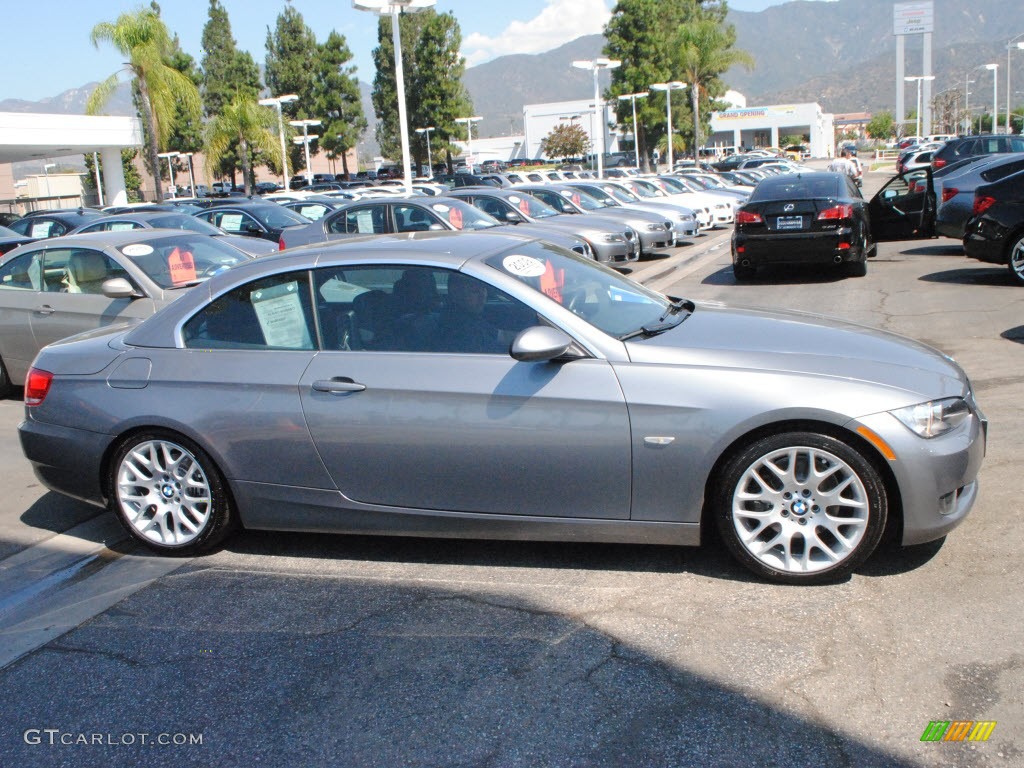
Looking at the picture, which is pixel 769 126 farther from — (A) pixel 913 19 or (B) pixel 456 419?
(B) pixel 456 419

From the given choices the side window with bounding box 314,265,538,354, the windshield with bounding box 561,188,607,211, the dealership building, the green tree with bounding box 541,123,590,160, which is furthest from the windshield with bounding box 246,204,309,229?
the dealership building

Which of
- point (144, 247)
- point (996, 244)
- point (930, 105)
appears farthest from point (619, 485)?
point (930, 105)

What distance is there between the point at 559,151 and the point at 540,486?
305 feet

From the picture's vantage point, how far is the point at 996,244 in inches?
479

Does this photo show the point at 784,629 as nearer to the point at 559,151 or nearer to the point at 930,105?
the point at 559,151

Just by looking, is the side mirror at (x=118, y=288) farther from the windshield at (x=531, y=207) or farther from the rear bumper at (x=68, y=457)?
the windshield at (x=531, y=207)

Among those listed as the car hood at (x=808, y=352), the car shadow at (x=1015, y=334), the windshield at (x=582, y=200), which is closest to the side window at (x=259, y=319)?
the car hood at (x=808, y=352)

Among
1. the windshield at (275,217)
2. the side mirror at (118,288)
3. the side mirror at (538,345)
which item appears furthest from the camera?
the windshield at (275,217)

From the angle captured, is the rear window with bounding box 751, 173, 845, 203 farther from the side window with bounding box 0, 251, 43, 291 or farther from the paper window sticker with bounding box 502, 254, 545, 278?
the paper window sticker with bounding box 502, 254, 545, 278

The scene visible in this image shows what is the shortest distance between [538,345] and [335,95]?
69179 mm

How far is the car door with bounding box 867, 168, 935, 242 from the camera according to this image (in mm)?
17125

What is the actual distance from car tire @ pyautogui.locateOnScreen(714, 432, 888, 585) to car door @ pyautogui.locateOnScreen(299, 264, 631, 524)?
0.48m

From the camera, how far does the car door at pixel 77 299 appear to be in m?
8.38

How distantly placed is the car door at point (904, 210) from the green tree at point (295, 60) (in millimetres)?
57032
